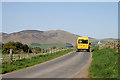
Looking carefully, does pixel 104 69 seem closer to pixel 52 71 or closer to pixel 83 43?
pixel 52 71

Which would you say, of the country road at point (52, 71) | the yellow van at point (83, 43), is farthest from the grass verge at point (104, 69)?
the yellow van at point (83, 43)

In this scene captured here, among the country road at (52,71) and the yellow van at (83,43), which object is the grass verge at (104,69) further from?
the yellow van at (83,43)

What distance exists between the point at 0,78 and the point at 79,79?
5.13m

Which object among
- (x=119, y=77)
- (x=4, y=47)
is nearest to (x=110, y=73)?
(x=119, y=77)

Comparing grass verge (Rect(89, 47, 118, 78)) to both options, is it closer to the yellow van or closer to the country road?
the country road

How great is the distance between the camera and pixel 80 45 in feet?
164

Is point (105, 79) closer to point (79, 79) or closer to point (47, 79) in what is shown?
point (79, 79)

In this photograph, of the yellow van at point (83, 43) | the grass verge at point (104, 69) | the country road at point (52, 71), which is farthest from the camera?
the yellow van at point (83, 43)

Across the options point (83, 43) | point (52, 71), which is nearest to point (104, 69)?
point (52, 71)

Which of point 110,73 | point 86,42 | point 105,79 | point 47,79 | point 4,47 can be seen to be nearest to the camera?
point 105,79

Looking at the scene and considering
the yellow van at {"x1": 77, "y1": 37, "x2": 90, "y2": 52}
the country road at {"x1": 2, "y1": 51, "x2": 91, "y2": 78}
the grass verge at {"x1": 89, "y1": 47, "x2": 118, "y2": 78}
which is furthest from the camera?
the yellow van at {"x1": 77, "y1": 37, "x2": 90, "y2": 52}

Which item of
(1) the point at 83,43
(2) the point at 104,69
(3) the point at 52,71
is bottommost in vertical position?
(3) the point at 52,71

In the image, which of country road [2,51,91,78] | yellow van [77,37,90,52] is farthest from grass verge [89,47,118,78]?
yellow van [77,37,90,52]

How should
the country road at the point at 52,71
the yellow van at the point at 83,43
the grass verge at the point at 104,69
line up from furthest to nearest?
the yellow van at the point at 83,43
the country road at the point at 52,71
the grass verge at the point at 104,69
